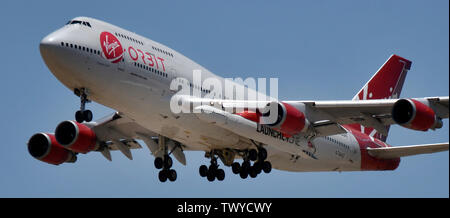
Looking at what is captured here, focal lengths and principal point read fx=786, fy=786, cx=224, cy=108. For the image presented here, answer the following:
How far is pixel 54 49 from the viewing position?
1395 inches

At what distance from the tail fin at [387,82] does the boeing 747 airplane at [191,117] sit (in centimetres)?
391

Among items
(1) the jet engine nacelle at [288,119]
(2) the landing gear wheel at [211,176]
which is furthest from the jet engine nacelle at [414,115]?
(2) the landing gear wheel at [211,176]

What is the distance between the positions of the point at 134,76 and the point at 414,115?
13188 mm

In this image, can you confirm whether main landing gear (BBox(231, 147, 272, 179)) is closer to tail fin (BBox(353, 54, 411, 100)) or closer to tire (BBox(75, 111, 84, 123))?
tire (BBox(75, 111, 84, 123))

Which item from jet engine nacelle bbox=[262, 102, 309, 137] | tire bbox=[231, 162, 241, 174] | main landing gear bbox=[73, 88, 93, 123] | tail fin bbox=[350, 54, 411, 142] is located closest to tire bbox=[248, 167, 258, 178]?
tire bbox=[231, 162, 241, 174]

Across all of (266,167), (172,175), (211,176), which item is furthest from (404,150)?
(172,175)

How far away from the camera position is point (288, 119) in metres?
39.0

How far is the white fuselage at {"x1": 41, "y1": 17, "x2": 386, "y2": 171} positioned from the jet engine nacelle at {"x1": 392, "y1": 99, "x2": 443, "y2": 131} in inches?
307

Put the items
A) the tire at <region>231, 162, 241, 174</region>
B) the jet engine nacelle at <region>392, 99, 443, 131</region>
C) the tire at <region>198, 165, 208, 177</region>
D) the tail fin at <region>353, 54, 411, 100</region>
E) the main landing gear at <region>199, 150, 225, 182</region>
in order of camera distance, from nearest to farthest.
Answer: the jet engine nacelle at <region>392, 99, 443, 131</region>, the tire at <region>231, 162, 241, 174</region>, the main landing gear at <region>199, 150, 225, 182</region>, the tire at <region>198, 165, 208, 177</region>, the tail fin at <region>353, 54, 411, 100</region>

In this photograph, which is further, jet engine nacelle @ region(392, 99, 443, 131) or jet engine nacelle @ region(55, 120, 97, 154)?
jet engine nacelle @ region(55, 120, 97, 154)

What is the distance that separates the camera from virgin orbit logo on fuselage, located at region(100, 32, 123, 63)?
36750 millimetres

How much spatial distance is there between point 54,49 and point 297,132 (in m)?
12.8

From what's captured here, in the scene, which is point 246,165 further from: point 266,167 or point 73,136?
point 73,136

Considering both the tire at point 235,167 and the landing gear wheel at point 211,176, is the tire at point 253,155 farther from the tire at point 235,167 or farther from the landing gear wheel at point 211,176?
the landing gear wheel at point 211,176
